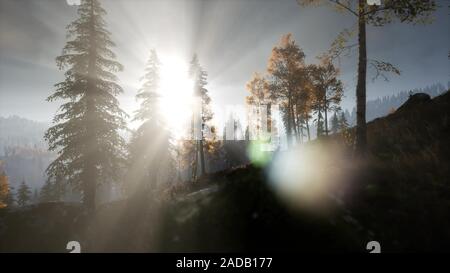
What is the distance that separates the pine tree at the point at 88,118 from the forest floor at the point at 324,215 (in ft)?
22.6

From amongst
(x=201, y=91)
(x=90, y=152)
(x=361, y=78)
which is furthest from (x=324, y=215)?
(x=201, y=91)

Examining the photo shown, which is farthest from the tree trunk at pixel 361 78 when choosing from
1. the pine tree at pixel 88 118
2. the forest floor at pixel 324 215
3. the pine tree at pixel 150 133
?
the pine tree at pixel 150 133

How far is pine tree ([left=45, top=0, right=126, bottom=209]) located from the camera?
15.5m

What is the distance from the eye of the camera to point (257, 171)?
7574mm

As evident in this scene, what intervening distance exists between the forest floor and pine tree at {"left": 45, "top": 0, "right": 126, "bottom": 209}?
6879 millimetres

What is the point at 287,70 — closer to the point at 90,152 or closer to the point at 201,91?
the point at 201,91

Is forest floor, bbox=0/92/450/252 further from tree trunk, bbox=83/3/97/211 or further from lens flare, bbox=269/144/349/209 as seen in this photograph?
tree trunk, bbox=83/3/97/211

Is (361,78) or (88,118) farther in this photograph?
(88,118)

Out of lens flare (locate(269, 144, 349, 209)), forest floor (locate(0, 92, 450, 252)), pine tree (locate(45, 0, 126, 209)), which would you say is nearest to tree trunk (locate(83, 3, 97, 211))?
pine tree (locate(45, 0, 126, 209))

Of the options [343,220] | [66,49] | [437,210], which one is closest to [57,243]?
[66,49]

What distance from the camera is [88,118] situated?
15.8 meters

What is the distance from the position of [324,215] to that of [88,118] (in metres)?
15.0
